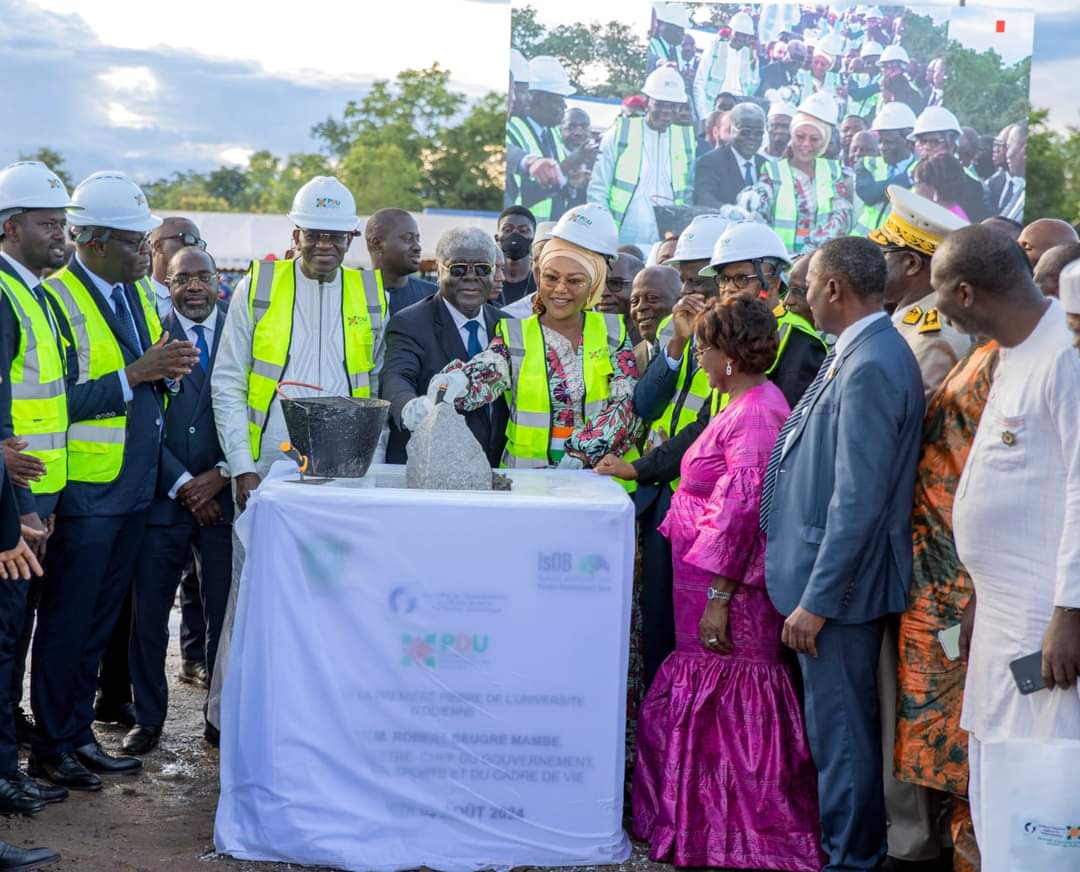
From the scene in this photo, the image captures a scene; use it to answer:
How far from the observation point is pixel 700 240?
17.8 ft

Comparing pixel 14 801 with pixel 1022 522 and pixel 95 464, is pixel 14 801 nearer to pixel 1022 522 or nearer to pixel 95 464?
pixel 95 464

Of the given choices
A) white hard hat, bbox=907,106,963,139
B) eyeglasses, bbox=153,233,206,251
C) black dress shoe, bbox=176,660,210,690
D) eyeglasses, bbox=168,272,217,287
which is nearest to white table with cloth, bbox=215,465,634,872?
eyeglasses, bbox=168,272,217,287

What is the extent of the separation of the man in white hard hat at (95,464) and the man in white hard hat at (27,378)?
0.42ft

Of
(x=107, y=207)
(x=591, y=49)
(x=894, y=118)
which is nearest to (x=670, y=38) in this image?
(x=591, y=49)

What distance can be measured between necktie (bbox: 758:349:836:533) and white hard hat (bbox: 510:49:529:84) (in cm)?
1429

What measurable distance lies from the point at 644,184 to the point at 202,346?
12.4m

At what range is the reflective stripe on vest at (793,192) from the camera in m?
17.6

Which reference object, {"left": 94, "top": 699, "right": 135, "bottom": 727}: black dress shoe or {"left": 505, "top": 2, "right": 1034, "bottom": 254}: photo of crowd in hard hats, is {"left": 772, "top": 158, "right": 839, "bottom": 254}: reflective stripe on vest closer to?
{"left": 505, "top": 2, "right": 1034, "bottom": 254}: photo of crowd in hard hats

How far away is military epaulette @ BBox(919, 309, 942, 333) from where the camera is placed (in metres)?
4.18

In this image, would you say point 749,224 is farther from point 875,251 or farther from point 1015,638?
point 1015,638

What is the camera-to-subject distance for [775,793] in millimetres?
4188

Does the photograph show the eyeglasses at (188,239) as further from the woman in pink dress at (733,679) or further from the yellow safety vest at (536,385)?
the woman in pink dress at (733,679)

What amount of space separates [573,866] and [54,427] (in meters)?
2.36

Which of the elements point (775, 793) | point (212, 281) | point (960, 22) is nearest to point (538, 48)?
point (960, 22)
